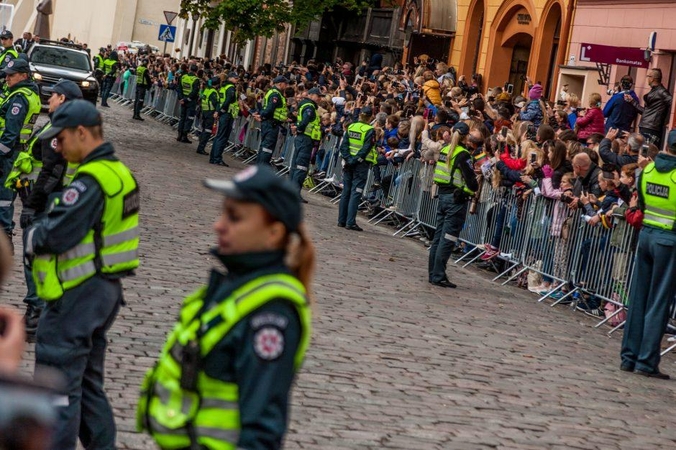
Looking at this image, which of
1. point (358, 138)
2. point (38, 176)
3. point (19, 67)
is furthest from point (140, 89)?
point (38, 176)

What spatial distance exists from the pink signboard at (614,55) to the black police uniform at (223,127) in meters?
8.79

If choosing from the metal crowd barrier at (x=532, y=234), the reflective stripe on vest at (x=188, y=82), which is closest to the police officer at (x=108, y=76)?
the reflective stripe on vest at (x=188, y=82)

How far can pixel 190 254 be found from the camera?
14930 millimetres

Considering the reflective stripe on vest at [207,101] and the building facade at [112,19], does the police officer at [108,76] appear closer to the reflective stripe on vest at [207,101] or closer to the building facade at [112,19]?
the reflective stripe on vest at [207,101]

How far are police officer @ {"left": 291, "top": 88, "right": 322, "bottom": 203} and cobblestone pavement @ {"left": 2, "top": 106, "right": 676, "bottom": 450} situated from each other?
6.19 metres

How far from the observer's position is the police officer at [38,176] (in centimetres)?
833

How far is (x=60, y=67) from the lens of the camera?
3538cm

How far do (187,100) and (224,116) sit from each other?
4110mm

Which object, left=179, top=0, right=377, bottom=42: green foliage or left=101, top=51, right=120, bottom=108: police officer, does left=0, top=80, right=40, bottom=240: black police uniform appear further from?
left=101, top=51, right=120, bottom=108: police officer

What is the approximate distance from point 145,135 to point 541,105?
1479 centimetres

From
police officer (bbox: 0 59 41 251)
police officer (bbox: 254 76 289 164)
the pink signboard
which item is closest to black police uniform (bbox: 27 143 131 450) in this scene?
police officer (bbox: 0 59 41 251)

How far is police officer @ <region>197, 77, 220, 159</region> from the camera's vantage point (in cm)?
3095

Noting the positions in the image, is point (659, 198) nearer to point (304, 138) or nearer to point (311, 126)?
point (304, 138)

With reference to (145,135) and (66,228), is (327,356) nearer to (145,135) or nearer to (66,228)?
(66,228)
